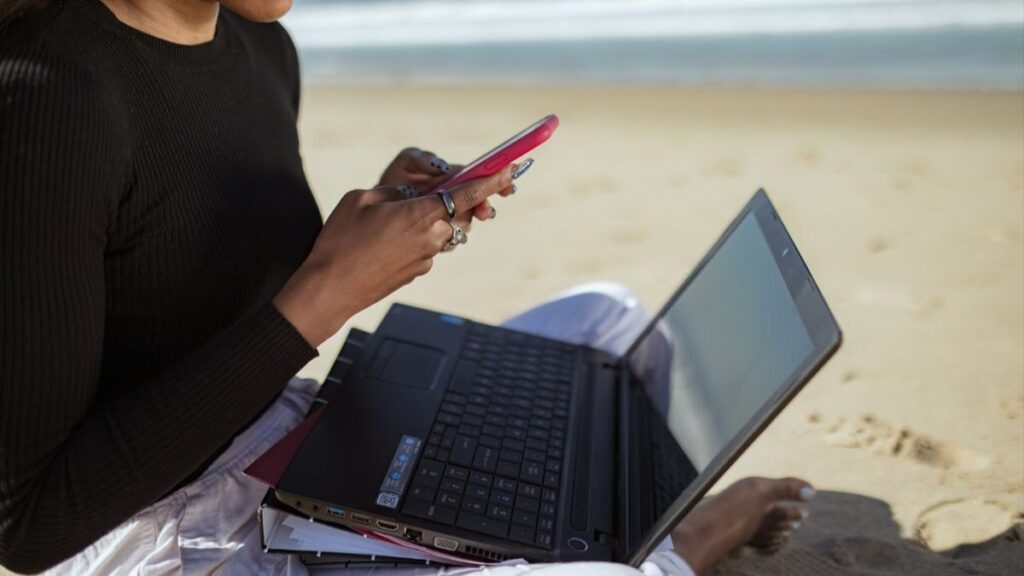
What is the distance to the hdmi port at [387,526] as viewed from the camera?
1.13 meters

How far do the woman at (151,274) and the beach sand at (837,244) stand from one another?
0.70 meters

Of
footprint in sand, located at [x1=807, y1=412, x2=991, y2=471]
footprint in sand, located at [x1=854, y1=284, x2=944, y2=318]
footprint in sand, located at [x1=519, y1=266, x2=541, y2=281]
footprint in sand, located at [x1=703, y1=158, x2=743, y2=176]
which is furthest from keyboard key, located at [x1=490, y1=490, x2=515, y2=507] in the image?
footprint in sand, located at [x1=703, y1=158, x2=743, y2=176]

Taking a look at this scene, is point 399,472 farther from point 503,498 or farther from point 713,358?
point 713,358

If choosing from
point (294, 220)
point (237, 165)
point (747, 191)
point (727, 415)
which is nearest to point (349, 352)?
point (294, 220)

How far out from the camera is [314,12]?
7.39m

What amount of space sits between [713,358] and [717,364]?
0.10ft

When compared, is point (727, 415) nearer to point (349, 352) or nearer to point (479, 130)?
point (349, 352)

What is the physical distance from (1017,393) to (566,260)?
1.32 meters

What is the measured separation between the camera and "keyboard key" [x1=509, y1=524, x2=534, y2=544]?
1.14 meters

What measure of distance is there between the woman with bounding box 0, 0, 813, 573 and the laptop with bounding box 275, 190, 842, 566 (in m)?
0.12

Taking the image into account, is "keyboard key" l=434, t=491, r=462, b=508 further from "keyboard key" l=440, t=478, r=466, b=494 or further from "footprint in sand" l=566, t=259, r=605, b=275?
"footprint in sand" l=566, t=259, r=605, b=275

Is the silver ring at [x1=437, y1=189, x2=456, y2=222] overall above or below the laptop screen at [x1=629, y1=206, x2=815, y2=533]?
above

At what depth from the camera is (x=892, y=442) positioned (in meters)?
1.88

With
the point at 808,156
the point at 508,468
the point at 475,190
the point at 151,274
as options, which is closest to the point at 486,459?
the point at 508,468
